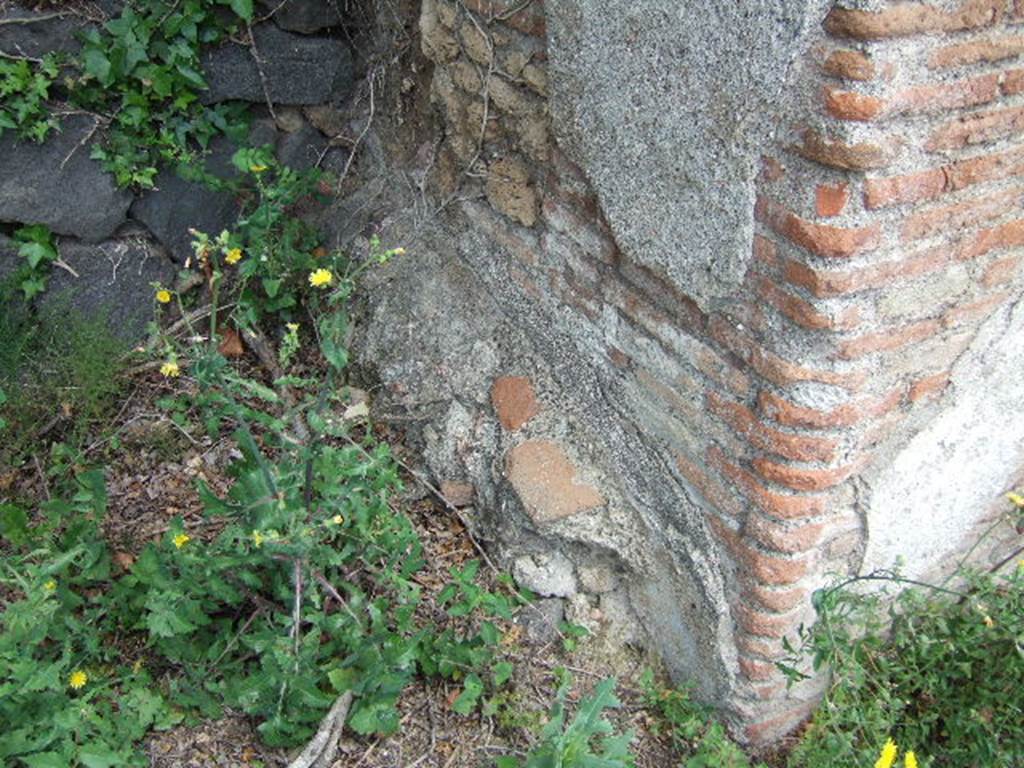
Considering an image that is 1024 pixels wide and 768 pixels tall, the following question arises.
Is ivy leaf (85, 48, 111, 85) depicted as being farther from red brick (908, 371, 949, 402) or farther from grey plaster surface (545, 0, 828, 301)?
red brick (908, 371, 949, 402)

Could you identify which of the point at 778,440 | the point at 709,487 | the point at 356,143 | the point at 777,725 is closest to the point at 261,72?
the point at 356,143

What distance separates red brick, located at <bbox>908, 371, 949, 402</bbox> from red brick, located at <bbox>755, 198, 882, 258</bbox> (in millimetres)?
442

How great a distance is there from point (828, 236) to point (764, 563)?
76 cm

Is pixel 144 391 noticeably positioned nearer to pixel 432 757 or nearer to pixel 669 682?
pixel 432 757

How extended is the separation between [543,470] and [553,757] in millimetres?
830

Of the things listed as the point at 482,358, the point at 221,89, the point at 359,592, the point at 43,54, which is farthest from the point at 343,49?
the point at 359,592

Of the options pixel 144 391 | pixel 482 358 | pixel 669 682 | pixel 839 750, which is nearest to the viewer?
pixel 839 750

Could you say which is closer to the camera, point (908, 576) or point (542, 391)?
point (908, 576)

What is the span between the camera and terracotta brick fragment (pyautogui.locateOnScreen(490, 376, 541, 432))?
2.53m

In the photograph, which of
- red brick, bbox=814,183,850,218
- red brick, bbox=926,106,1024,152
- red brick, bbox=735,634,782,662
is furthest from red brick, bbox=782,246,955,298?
red brick, bbox=735,634,782,662

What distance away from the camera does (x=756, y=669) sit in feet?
7.15

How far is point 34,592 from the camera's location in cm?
208

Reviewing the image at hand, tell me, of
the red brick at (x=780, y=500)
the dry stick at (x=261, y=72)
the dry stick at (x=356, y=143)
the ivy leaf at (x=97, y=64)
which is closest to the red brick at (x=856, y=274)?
the red brick at (x=780, y=500)

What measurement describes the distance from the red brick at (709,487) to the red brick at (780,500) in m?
0.06
